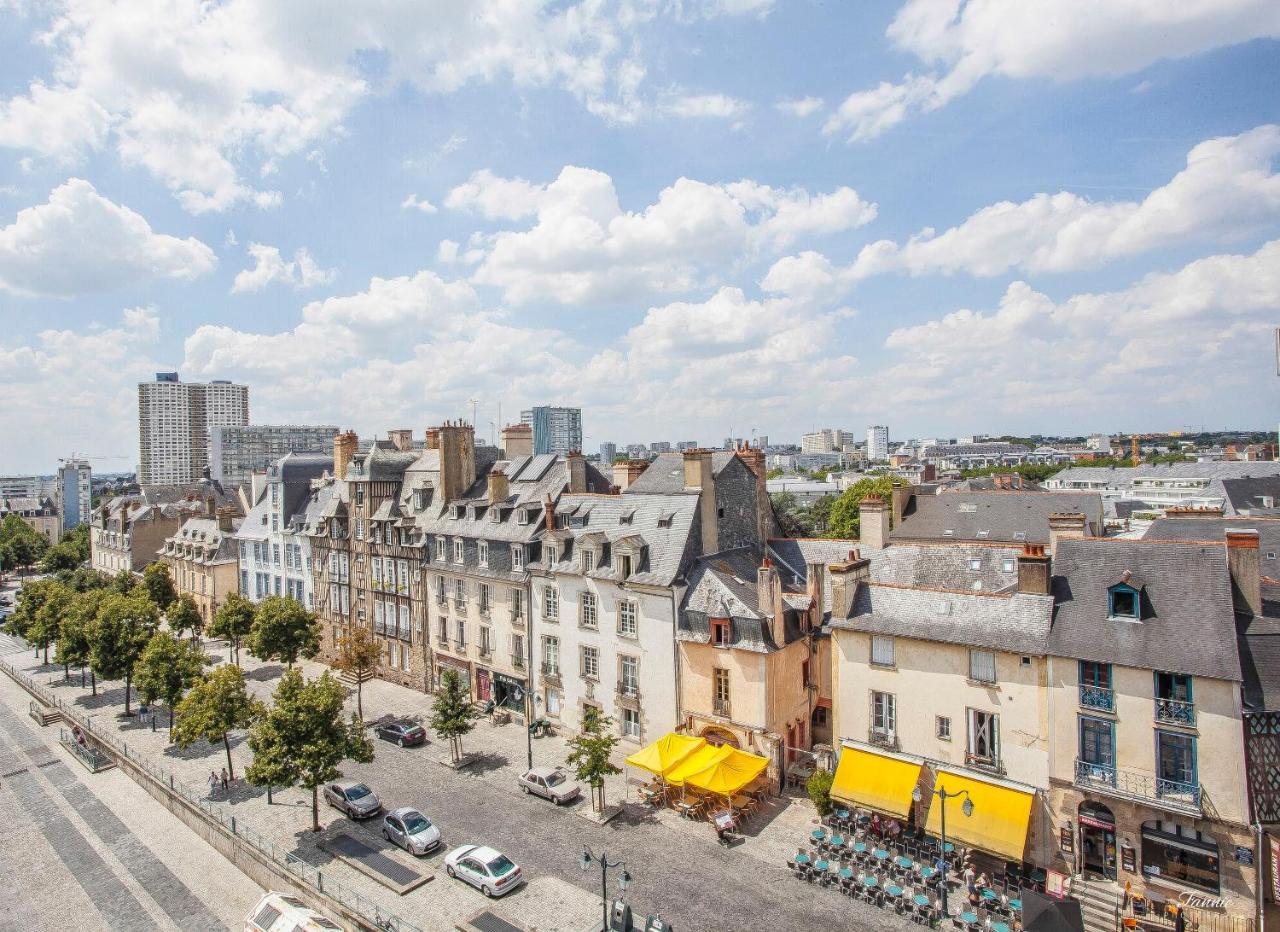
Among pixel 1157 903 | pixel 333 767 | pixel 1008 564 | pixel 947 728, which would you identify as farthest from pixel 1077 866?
pixel 333 767

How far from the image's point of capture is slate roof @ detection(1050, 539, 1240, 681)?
23.1 metres

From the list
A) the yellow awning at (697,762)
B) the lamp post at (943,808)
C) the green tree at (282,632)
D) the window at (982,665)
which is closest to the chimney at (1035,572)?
the window at (982,665)

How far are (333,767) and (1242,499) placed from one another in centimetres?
8637

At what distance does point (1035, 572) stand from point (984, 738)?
651 centimetres

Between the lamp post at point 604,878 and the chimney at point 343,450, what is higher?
the chimney at point 343,450

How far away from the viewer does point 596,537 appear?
3756 centimetres

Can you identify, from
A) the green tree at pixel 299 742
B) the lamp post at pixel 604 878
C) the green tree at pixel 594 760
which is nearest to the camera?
the lamp post at pixel 604 878

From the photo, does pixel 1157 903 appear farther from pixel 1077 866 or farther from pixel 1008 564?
pixel 1008 564

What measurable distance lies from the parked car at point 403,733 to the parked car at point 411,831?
29.5 ft

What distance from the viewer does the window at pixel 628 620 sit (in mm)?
35875

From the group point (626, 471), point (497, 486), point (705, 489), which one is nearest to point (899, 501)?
point (626, 471)

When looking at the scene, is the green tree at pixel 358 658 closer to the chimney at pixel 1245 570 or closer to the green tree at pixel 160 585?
the green tree at pixel 160 585

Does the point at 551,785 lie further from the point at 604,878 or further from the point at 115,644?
the point at 115,644

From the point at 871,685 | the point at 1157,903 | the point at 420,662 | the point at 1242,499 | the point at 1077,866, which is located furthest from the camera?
the point at 1242,499
